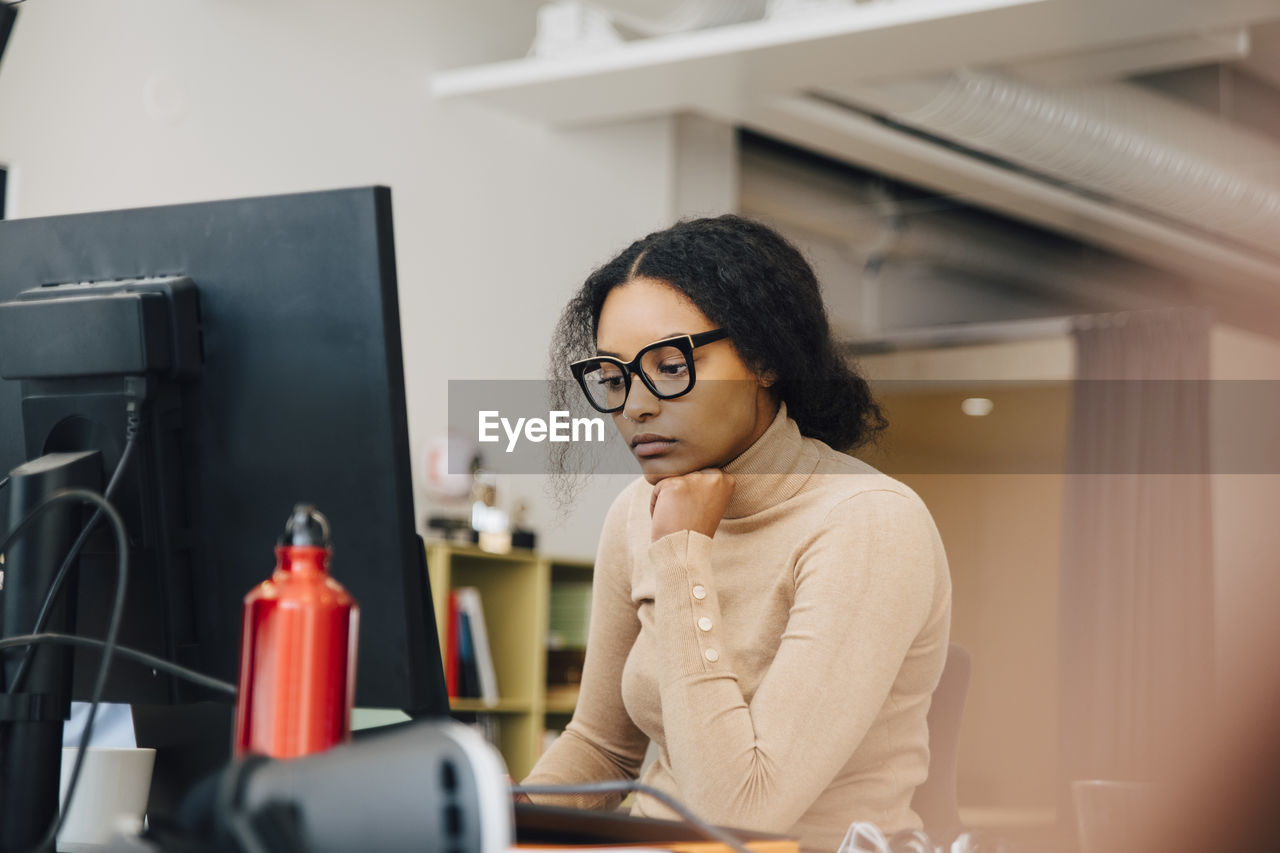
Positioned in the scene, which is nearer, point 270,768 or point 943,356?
point 270,768

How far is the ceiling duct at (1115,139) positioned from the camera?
414 centimetres

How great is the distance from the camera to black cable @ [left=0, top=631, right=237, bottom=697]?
869mm

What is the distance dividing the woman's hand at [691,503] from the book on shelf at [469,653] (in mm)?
2529

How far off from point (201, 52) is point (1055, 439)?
16.6ft

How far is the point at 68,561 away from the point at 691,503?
592 millimetres

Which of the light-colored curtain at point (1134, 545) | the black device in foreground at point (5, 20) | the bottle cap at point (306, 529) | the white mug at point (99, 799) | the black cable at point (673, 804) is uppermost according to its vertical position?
the black device in foreground at point (5, 20)

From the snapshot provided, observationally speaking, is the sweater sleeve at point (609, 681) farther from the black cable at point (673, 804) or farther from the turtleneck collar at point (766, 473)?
the black cable at point (673, 804)

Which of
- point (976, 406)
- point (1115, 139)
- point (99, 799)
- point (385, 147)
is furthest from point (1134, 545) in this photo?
point (99, 799)

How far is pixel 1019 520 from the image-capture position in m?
7.67

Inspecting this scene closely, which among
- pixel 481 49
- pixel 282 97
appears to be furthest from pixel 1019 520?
pixel 282 97

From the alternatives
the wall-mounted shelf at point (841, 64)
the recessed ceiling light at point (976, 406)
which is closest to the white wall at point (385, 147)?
the wall-mounted shelf at point (841, 64)

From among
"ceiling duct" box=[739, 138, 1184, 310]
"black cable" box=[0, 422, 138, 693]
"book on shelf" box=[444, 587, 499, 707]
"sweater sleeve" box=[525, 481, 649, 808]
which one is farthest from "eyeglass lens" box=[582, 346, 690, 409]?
"ceiling duct" box=[739, 138, 1184, 310]

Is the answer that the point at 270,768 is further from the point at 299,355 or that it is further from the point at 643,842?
the point at 299,355

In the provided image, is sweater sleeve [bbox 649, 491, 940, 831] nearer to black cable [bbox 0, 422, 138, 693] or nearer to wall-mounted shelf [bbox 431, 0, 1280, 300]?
black cable [bbox 0, 422, 138, 693]
